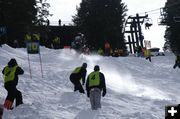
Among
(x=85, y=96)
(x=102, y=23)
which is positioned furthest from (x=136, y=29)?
(x=85, y=96)

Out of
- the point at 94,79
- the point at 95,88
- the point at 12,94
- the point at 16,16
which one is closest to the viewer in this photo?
the point at 12,94

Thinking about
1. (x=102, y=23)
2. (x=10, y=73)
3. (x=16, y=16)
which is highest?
(x=16, y=16)

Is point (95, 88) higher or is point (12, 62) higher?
point (12, 62)

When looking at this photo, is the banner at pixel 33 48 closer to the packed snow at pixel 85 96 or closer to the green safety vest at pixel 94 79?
the packed snow at pixel 85 96

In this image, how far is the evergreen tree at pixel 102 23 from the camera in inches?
2375

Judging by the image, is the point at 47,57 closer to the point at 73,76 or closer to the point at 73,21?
the point at 73,76

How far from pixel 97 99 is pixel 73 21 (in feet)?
181

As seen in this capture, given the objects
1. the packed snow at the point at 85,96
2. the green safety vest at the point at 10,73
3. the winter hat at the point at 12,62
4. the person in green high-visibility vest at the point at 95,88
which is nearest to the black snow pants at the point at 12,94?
the green safety vest at the point at 10,73

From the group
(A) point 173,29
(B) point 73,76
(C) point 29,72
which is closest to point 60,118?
(B) point 73,76

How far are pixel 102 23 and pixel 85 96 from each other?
140 ft

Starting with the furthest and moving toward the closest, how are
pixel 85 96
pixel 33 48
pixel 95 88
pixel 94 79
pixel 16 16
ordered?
pixel 16 16 < pixel 33 48 < pixel 85 96 < pixel 94 79 < pixel 95 88

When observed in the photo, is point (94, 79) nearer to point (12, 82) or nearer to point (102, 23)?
point (12, 82)

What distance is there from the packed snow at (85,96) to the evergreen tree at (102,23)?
777 inches

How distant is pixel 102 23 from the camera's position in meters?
60.7
